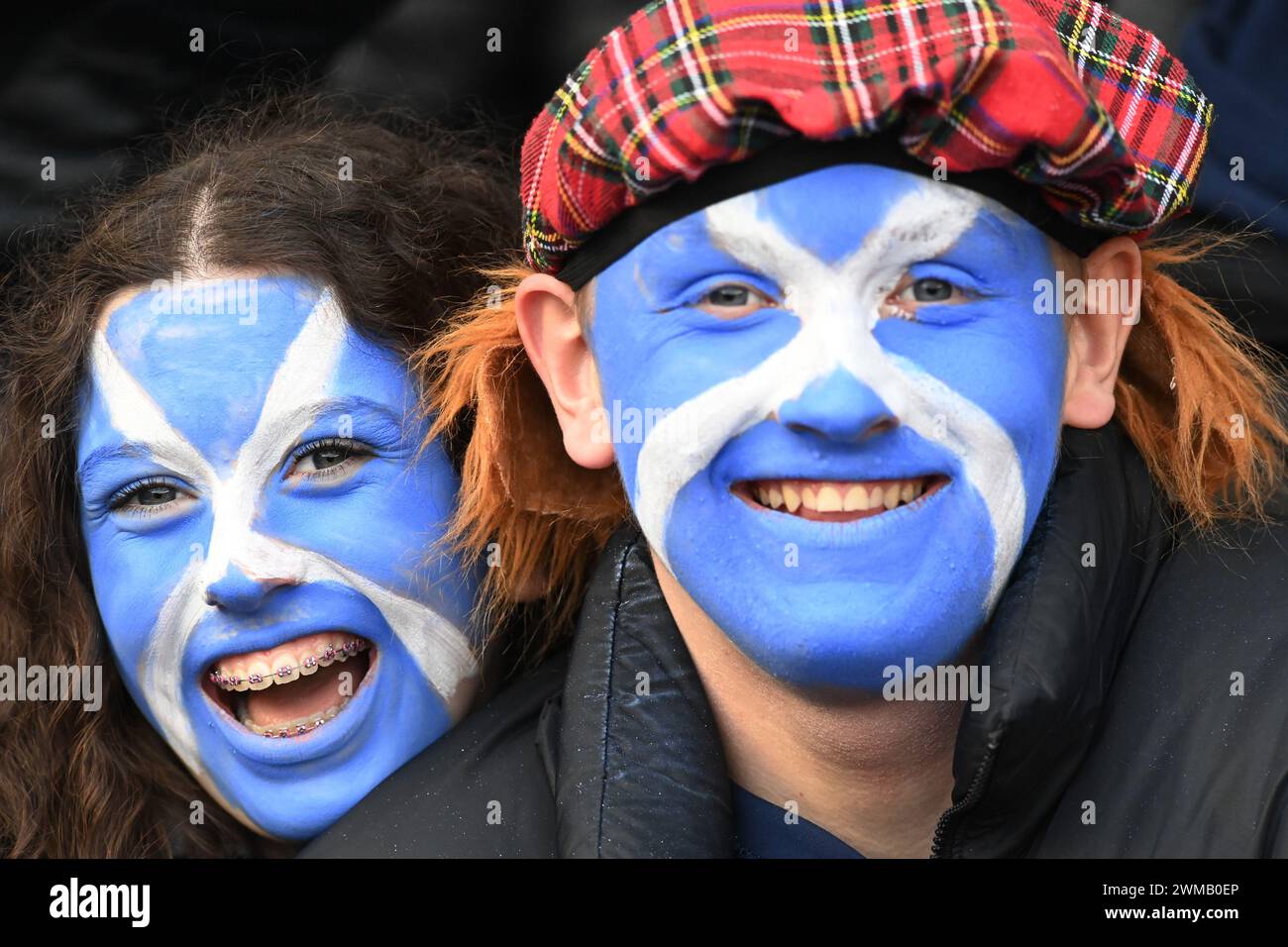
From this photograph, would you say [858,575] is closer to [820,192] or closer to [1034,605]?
[1034,605]

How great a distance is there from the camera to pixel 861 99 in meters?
2.30

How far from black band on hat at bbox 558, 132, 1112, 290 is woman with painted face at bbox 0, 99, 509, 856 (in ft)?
1.88

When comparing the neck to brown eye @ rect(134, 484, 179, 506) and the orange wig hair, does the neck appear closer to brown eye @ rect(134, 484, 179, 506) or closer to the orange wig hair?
the orange wig hair

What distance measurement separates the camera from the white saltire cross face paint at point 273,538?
2887 mm

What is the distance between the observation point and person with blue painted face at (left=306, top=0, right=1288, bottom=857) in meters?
2.38

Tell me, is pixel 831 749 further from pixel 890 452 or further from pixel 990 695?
pixel 890 452

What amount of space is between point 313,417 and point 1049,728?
119cm

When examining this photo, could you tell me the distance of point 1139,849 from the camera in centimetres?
248

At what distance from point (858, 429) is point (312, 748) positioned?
1.07m

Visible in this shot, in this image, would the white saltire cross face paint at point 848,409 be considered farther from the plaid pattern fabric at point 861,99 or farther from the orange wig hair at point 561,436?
the orange wig hair at point 561,436

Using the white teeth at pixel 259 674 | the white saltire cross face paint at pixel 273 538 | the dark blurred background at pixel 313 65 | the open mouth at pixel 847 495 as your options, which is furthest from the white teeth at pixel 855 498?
the dark blurred background at pixel 313 65

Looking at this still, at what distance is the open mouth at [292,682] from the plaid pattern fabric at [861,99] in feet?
2.72

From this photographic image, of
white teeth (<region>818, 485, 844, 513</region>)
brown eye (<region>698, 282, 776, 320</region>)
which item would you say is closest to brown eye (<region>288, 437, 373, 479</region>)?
brown eye (<region>698, 282, 776, 320</region>)

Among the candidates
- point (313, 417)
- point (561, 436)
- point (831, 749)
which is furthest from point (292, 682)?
point (831, 749)
